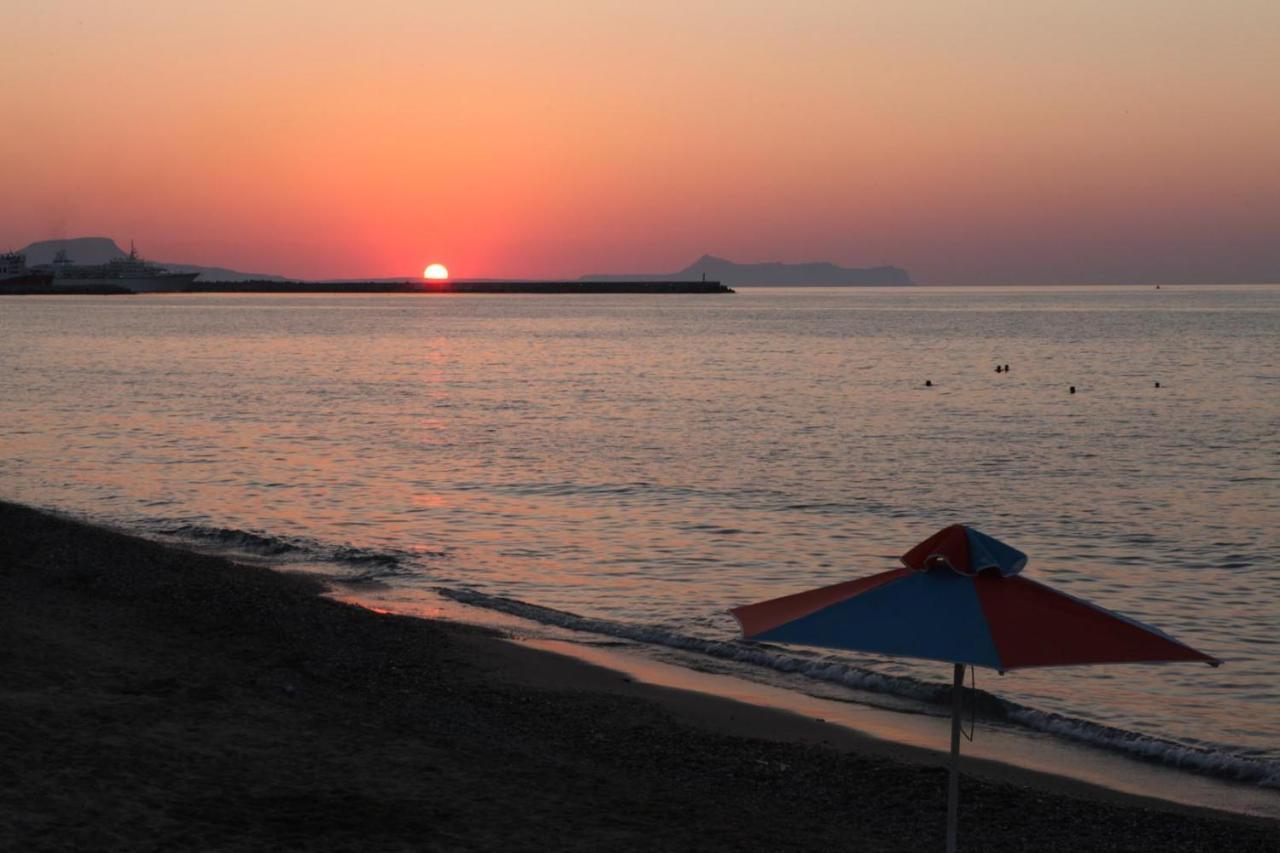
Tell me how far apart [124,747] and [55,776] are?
2.70 feet

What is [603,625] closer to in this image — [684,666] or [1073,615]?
[684,666]

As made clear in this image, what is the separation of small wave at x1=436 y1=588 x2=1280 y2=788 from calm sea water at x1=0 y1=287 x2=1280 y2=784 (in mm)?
45

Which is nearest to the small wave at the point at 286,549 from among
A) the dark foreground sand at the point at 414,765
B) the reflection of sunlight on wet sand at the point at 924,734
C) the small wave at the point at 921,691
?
the small wave at the point at 921,691

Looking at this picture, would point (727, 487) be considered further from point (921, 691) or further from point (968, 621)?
point (968, 621)

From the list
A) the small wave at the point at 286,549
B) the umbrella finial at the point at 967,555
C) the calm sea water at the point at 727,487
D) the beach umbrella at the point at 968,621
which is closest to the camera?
the beach umbrella at the point at 968,621

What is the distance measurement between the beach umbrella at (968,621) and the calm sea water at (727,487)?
611cm

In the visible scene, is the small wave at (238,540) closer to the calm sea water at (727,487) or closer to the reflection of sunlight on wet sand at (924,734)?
the calm sea water at (727,487)

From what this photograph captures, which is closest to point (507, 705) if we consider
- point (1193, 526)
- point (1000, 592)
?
point (1000, 592)

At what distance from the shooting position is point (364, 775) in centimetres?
1009

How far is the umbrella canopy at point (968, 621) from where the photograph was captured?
660 centimetres

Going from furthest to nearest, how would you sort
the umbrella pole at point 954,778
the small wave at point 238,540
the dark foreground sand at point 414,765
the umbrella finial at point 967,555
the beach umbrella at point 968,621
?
the small wave at point 238,540
the dark foreground sand at point 414,765
the umbrella pole at point 954,778
the umbrella finial at point 967,555
the beach umbrella at point 968,621

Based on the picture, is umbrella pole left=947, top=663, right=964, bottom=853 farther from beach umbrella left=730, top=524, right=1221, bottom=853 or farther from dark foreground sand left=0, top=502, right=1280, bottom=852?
beach umbrella left=730, top=524, right=1221, bottom=853

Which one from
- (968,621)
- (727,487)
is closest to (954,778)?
(968,621)

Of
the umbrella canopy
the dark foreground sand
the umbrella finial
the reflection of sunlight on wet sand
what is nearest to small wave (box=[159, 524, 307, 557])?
the reflection of sunlight on wet sand
